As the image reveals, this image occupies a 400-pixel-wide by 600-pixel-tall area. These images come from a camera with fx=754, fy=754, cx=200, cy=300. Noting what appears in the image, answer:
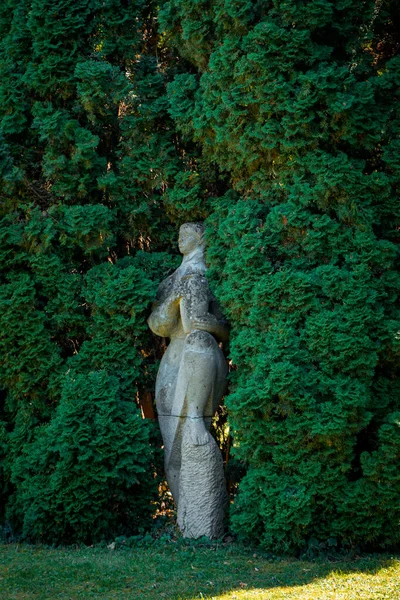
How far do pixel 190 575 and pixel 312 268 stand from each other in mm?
2685

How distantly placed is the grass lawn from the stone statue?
48cm

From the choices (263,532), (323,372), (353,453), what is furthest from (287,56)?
(263,532)

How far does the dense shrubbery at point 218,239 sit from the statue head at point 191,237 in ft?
0.69

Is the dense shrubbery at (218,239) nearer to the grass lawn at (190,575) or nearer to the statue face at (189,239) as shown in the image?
the statue face at (189,239)

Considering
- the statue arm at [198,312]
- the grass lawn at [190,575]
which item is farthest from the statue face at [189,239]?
the grass lawn at [190,575]

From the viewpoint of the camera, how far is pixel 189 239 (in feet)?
24.4

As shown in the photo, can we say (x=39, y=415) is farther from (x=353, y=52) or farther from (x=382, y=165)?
(x=353, y=52)

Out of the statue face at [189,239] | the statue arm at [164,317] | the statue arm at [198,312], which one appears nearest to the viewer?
the statue arm at [198,312]

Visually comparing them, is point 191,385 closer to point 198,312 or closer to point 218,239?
point 198,312

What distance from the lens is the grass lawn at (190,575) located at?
17.2 ft

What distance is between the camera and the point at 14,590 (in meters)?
5.47

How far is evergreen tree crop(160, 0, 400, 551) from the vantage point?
6.02 metres

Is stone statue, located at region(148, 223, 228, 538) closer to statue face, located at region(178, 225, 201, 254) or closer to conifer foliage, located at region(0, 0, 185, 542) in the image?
statue face, located at region(178, 225, 201, 254)

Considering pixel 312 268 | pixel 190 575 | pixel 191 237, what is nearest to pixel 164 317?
pixel 191 237
